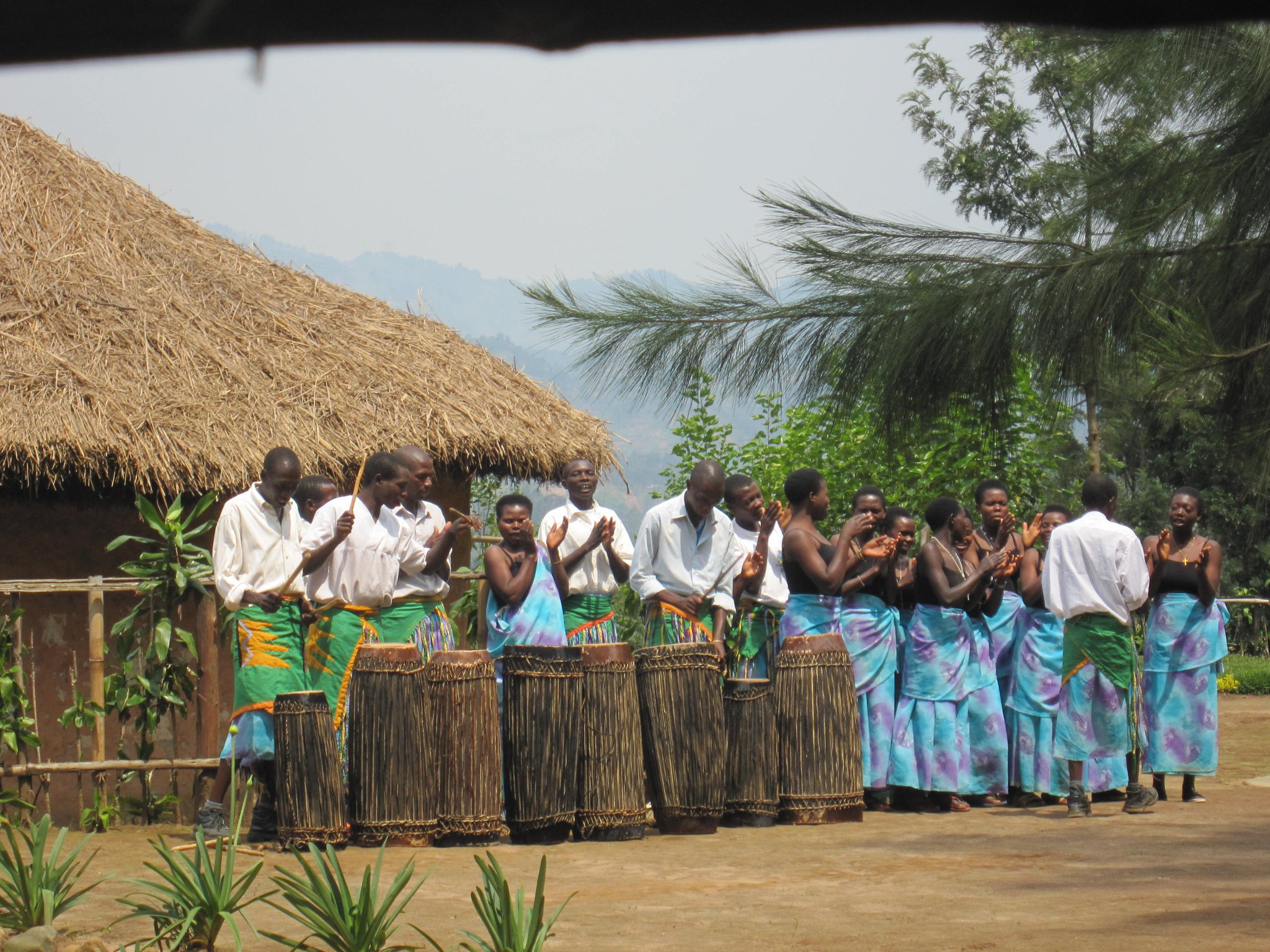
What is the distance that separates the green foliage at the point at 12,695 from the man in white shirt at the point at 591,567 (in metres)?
2.85

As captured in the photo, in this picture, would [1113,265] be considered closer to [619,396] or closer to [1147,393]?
[1147,393]

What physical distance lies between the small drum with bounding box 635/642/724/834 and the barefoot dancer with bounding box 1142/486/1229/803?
2.77 m

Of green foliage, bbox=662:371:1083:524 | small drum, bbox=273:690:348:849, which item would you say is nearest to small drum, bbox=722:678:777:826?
small drum, bbox=273:690:348:849

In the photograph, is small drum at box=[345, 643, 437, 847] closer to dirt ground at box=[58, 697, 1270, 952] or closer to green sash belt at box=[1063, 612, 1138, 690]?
dirt ground at box=[58, 697, 1270, 952]

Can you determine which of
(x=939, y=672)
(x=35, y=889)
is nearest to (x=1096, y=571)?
(x=939, y=672)

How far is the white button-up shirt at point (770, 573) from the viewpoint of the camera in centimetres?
759

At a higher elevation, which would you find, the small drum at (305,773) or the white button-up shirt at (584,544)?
the white button-up shirt at (584,544)

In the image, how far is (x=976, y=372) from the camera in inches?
208

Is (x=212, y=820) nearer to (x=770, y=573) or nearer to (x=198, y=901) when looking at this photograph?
(x=198, y=901)

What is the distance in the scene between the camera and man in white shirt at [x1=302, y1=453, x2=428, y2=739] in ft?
21.9

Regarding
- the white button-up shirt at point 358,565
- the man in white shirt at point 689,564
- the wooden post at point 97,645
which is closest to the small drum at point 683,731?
the man in white shirt at point 689,564

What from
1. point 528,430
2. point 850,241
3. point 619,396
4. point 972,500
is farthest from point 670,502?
point 972,500

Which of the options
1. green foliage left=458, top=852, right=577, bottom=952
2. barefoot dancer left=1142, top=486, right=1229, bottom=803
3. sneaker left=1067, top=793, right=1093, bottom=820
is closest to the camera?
green foliage left=458, top=852, right=577, bottom=952

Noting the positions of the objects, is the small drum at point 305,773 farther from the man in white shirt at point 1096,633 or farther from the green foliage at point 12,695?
the man in white shirt at point 1096,633
